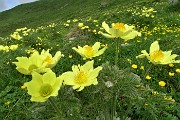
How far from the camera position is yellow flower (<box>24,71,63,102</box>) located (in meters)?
3.16

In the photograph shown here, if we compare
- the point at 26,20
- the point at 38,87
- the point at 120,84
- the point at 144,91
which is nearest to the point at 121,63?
the point at 144,91

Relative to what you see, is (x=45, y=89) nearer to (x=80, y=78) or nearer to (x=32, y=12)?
(x=80, y=78)

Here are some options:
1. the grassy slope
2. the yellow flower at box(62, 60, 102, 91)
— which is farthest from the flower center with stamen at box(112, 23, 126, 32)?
the grassy slope

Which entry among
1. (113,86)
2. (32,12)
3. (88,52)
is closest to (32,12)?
(32,12)

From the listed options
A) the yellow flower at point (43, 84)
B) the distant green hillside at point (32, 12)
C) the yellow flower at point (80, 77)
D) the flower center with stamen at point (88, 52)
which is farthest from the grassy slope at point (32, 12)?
the yellow flower at point (43, 84)

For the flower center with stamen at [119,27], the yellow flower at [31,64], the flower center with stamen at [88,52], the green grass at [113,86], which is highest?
the yellow flower at [31,64]

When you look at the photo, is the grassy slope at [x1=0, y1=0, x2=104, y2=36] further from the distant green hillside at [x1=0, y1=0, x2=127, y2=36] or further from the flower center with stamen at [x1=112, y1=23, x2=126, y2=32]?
the flower center with stamen at [x1=112, y1=23, x2=126, y2=32]

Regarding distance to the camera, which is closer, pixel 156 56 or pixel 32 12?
pixel 156 56

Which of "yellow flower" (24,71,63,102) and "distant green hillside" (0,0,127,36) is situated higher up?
"yellow flower" (24,71,63,102)

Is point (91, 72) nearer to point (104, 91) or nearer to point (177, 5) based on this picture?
point (104, 91)

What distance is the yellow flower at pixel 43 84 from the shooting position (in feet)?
10.4

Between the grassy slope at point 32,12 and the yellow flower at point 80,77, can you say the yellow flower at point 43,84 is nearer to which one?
the yellow flower at point 80,77

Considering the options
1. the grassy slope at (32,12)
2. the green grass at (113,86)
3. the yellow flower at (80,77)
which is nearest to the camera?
the yellow flower at (80,77)

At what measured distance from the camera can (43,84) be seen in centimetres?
322
